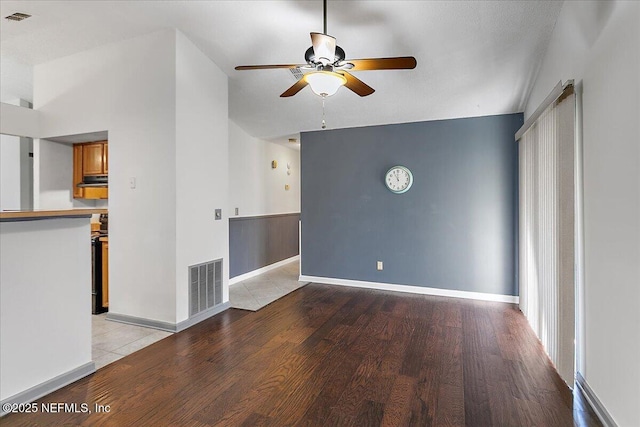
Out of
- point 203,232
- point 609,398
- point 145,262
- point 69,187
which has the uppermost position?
point 69,187

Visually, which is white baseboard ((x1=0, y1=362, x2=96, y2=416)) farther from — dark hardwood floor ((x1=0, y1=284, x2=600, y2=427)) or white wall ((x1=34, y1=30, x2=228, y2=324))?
white wall ((x1=34, y1=30, x2=228, y2=324))

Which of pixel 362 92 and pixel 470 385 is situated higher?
pixel 362 92

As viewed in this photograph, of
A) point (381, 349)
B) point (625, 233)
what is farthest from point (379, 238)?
point (625, 233)

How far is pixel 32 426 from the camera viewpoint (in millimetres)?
1814

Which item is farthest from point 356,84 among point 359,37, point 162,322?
point 162,322

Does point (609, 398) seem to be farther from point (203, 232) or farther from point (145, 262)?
point (145, 262)

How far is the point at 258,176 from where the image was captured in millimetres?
5883

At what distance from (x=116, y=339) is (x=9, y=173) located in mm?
3712

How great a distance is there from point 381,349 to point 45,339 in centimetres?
246

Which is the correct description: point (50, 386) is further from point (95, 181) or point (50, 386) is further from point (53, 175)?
point (53, 175)

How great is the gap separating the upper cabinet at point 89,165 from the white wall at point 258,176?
5.49ft

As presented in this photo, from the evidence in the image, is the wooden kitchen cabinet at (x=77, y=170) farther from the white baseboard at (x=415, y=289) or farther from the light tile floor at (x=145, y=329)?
the white baseboard at (x=415, y=289)

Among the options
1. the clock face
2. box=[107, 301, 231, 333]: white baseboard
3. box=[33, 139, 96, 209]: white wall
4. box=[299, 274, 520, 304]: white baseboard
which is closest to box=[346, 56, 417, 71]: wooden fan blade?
the clock face

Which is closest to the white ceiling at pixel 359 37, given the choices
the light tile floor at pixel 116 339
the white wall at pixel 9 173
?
the white wall at pixel 9 173
